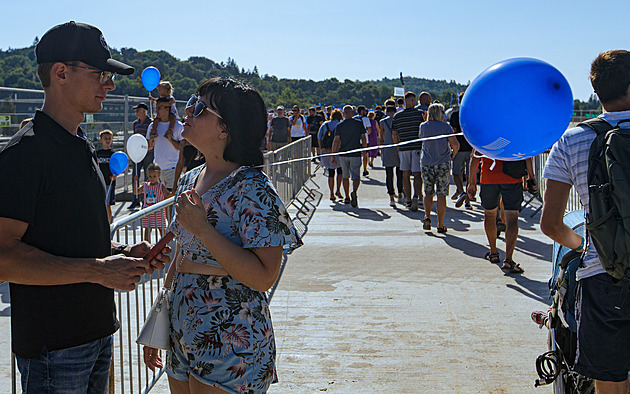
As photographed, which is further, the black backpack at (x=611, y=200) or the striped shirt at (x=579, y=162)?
the striped shirt at (x=579, y=162)

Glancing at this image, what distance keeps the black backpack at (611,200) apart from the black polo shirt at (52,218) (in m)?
Result: 2.15

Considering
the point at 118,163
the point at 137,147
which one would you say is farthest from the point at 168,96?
the point at 137,147

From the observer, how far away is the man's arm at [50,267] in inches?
89.3

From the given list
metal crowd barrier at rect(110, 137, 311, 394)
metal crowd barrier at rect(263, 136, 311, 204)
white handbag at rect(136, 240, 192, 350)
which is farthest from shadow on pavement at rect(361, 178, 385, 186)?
white handbag at rect(136, 240, 192, 350)

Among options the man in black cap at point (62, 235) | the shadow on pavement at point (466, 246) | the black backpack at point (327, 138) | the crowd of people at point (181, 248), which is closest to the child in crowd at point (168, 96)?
the shadow on pavement at point (466, 246)

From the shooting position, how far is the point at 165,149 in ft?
31.0

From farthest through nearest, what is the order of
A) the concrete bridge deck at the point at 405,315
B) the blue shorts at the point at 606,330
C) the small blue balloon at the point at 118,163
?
1. the small blue balloon at the point at 118,163
2. the concrete bridge deck at the point at 405,315
3. the blue shorts at the point at 606,330

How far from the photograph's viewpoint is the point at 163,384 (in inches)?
183

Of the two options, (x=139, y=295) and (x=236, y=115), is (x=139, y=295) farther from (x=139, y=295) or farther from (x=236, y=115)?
(x=236, y=115)

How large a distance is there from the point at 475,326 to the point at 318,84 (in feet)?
301

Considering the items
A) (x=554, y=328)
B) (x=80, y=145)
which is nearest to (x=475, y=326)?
(x=554, y=328)

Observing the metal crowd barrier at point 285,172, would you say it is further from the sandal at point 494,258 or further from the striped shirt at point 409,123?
the sandal at point 494,258

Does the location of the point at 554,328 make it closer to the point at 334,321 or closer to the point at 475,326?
the point at 475,326

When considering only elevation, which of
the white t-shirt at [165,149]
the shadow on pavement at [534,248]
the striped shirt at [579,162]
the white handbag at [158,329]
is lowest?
the shadow on pavement at [534,248]
